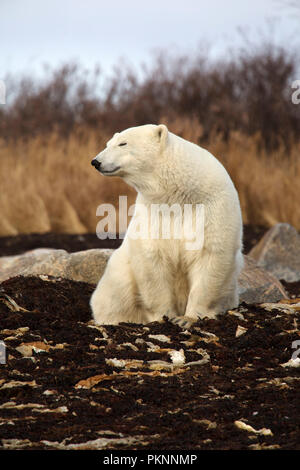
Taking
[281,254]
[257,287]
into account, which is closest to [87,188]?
[281,254]

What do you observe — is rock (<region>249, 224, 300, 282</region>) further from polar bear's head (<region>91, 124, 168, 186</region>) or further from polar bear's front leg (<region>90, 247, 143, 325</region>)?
polar bear's head (<region>91, 124, 168, 186</region>)

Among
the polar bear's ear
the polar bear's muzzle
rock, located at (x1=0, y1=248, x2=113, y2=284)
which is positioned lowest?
rock, located at (x1=0, y1=248, x2=113, y2=284)

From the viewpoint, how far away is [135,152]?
4637 millimetres

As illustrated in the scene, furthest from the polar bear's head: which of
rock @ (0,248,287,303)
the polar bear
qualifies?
rock @ (0,248,287,303)

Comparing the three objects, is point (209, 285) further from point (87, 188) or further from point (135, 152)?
point (87, 188)

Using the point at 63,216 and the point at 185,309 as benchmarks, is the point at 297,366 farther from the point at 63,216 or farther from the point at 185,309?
the point at 63,216

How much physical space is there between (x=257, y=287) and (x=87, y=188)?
488 cm

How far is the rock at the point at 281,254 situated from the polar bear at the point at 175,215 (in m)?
3.58

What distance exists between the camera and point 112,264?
202 inches

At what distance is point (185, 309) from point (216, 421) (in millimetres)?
1885

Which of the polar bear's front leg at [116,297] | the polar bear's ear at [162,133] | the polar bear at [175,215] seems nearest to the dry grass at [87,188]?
the polar bear's front leg at [116,297]

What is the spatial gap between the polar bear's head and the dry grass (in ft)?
18.3

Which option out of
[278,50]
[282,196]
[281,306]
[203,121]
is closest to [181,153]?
[281,306]

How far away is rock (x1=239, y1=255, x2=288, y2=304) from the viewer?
248 inches
